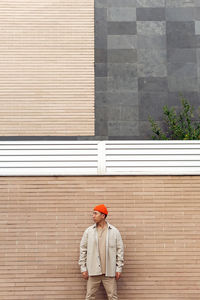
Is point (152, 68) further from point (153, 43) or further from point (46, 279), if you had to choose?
point (46, 279)

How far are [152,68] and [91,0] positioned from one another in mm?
2259

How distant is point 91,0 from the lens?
7.38m

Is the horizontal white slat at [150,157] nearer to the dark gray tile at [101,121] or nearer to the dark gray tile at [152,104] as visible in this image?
the dark gray tile at [101,121]

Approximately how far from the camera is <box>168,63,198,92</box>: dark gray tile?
7031 millimetres

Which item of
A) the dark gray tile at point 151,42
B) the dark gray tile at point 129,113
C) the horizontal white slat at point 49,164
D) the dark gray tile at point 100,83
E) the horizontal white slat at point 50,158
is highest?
the dark gray tile at point 151,42

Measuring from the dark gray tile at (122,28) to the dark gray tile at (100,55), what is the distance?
1.64 feet

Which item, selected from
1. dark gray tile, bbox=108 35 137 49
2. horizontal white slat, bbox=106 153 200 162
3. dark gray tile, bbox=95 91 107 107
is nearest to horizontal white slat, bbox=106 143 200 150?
horizontal white slat, bbox=106 153 200 162

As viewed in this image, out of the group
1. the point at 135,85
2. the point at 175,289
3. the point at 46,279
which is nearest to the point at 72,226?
the point at 46,279

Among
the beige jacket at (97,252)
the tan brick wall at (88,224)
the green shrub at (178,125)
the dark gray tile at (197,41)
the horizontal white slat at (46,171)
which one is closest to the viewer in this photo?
the beige jacket at (97,252)

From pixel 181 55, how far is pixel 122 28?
1.54 meters

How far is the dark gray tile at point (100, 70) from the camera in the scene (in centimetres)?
704

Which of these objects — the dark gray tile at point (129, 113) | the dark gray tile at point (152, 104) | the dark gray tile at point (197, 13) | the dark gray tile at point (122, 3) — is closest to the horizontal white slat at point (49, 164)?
the dark gray tile at point (129, 113)

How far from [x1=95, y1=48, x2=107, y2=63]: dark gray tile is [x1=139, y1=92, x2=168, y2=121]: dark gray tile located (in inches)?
46.5

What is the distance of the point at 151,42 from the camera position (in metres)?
7.20
